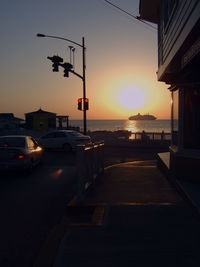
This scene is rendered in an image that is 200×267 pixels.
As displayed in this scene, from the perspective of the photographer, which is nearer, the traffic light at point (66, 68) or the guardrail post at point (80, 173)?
the guardrail post at point (80, 173)

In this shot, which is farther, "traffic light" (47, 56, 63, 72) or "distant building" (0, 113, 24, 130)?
"distant building" (0, 113, 24, 130)

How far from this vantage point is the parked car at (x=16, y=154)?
1084 cm

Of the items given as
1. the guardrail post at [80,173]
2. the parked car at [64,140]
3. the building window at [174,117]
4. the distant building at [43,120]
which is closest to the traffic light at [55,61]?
the parked car at [64,140]

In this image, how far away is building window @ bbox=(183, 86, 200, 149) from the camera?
7.77m

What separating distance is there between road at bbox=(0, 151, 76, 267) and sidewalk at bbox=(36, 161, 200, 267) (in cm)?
45

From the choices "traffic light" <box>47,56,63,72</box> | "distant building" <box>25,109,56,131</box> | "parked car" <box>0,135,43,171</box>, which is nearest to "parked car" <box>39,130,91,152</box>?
"traffic light" <box>47,56,63,72</box>

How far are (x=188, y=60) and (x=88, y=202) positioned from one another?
13.2 ft

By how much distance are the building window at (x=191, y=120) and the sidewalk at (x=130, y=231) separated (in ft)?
4.45

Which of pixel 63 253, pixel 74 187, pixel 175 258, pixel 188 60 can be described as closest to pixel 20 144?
pixel 74 187

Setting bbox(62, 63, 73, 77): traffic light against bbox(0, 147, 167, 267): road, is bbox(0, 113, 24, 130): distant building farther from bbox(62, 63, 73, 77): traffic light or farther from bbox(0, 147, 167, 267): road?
bbox(0, 147, 167, 267): road

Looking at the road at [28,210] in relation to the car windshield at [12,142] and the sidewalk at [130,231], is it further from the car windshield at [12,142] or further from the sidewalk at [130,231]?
the car windshield at [12,142]

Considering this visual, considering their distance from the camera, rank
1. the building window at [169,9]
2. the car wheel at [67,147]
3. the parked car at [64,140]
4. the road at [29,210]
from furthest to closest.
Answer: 1. the car wheel at [67,147]
2. the parked car at [64,140]
3. the building window at [169,9]
4. the road at [29,210]

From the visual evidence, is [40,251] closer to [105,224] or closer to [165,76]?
[105,224]

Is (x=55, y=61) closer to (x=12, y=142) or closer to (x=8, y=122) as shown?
(x=12, y=142)
